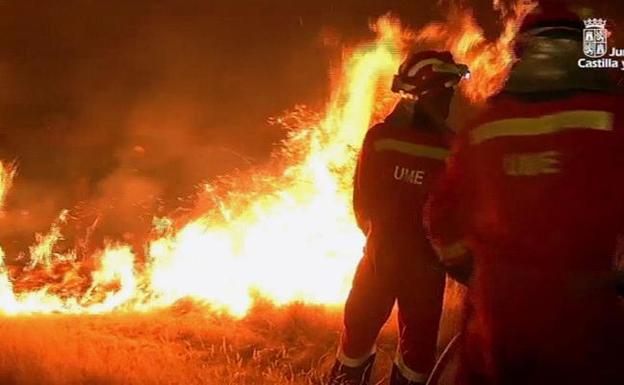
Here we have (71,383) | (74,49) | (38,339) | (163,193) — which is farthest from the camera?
(74,49)

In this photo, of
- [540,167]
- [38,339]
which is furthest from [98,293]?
[540,167]

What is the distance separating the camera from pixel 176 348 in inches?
249

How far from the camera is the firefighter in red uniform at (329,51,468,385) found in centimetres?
477

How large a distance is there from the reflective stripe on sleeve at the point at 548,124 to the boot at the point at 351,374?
2546 millimetres

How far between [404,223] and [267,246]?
424 cm

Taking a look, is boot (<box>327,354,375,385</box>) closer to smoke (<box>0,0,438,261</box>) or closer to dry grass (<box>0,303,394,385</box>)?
dry grass (<box>0,303,394,385</box>)

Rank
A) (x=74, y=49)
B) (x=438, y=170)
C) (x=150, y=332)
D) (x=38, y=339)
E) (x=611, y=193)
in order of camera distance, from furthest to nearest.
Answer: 1. (x=74, y=49)
2. (x=150, y=332)
3. (x=38, y=339)
4. (x=438, y=170)
5. (x=611, y=193)

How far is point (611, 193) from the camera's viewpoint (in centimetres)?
266

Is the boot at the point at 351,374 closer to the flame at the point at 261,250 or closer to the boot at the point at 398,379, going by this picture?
the boot at the point at 398,379

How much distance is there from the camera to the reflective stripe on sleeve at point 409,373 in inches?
192

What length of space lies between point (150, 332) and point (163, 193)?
6.91 meters

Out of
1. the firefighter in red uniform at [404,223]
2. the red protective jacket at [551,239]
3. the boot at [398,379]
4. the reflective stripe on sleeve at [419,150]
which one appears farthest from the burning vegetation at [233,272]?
the red protective jacket at [551,239]

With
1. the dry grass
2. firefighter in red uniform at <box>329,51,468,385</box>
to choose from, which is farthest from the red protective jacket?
the dry grass

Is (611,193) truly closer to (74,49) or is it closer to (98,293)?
(98,293)
